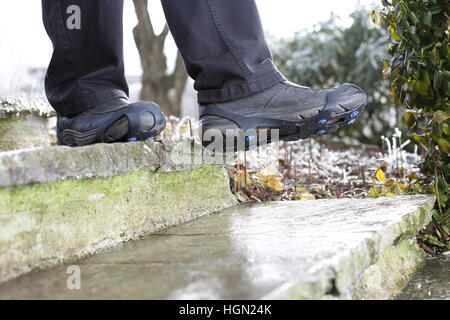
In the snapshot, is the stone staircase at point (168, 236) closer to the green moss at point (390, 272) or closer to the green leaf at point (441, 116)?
the green moss at point (390, 272)

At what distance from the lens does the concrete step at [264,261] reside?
3.09 feet

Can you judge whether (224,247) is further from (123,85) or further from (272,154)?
(272,154)

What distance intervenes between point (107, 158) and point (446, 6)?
1149 mm

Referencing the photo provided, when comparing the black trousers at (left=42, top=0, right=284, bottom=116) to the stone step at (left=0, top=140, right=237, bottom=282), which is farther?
the black trousers at (left=42, top=0, right=284, bottom=116)

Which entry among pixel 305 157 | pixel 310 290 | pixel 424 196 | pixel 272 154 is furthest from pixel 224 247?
pixel 305 157

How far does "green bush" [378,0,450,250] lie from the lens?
1637 millimetres

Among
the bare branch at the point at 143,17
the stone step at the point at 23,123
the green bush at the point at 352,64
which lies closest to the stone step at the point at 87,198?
the stone step at the point at 23,123

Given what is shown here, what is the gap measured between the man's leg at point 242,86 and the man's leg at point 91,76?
0.18 meters

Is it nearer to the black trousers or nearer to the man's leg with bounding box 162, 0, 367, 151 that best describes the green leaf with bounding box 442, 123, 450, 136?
the man's leg with bounding box 162, 0, 367, 151

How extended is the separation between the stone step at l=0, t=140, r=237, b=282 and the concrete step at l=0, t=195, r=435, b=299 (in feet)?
0.18

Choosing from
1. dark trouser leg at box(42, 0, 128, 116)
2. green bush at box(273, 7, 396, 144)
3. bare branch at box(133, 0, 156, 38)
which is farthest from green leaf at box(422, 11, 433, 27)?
bare branch at box(133, 0, 156, 38)

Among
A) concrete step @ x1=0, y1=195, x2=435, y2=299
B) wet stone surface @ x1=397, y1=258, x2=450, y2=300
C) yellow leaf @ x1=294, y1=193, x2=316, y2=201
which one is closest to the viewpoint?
concrete step @ x1=0, y1=195, x2=435, y2=299

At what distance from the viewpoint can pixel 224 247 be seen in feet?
3.98
